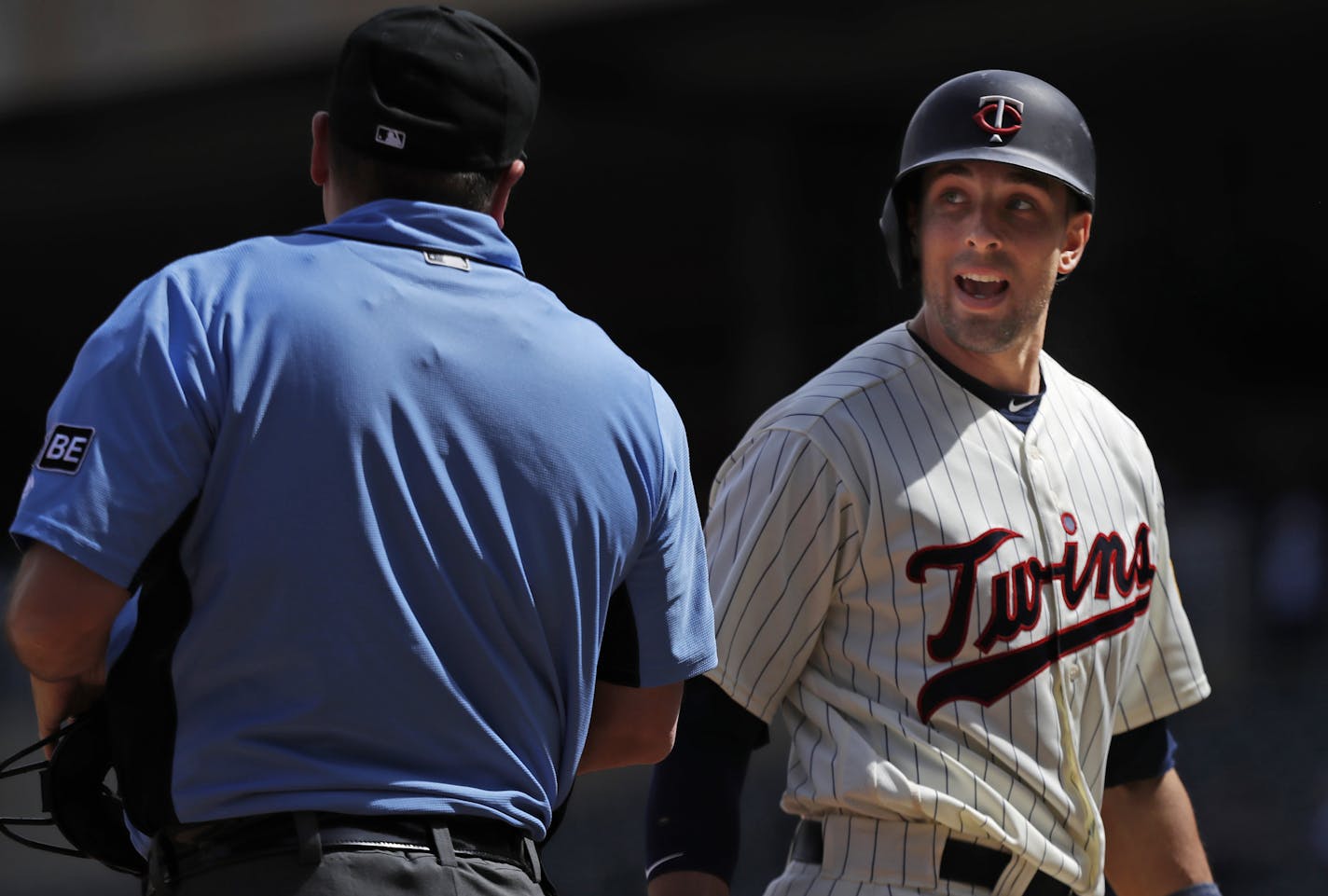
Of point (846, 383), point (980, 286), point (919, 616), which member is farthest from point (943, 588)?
point (980, 286)

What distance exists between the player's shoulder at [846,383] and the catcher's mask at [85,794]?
123 centimetres

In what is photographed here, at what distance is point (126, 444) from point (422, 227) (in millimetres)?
431

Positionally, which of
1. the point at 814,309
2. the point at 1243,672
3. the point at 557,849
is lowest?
the point at 557,849

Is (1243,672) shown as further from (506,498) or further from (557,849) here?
(506,498)

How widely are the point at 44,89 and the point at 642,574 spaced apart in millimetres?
11130

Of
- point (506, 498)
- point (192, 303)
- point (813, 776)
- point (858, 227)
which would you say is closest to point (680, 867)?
point (813, 776)

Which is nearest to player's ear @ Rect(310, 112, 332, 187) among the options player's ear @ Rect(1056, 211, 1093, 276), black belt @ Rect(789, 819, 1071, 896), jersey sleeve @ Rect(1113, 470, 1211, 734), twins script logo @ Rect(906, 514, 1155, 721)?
twins script logo @ Rect(906, 514, 1155, 721)

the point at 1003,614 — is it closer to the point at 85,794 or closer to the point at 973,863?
the point at 973,863

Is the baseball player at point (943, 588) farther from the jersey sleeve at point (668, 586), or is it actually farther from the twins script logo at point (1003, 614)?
the jersey sleeve at point (668, 586)

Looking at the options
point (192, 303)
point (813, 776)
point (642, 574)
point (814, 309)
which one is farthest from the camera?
point (814, 309)

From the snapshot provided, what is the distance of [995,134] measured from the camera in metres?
2.95

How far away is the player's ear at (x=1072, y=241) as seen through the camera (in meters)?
3.11

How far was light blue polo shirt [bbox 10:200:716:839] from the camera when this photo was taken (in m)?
1.77

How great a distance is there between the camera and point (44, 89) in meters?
12.1
